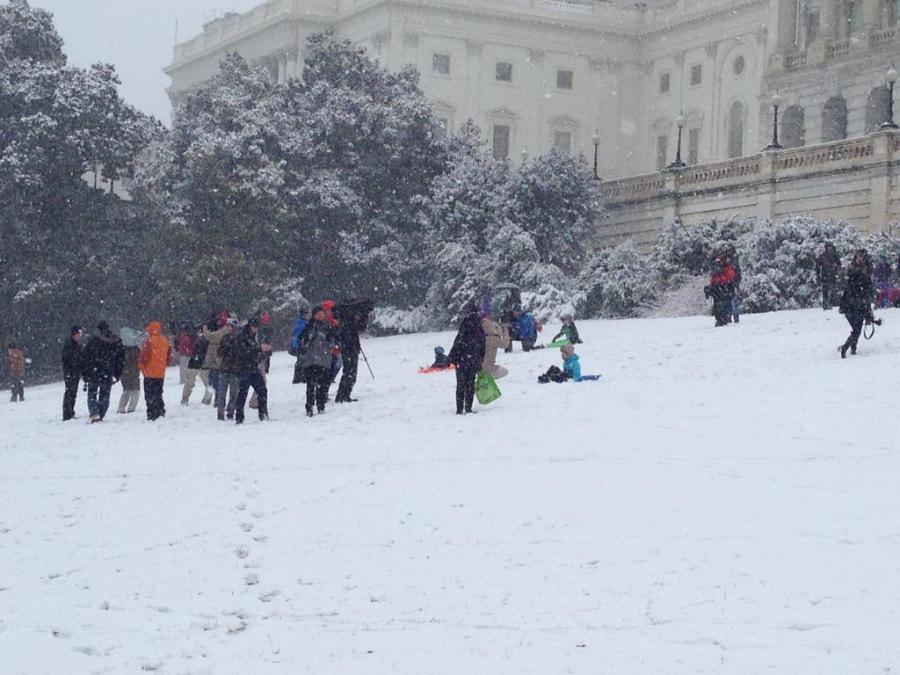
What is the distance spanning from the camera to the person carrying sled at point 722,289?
101 ft

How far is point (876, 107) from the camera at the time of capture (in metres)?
59.3

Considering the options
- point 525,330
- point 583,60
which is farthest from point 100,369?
point 583,60

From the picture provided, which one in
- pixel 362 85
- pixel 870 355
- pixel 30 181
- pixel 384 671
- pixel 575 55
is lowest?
pixel 384 671

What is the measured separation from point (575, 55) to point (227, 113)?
121ft

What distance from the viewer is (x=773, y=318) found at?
1230 inches

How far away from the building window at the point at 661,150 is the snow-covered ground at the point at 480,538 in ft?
194

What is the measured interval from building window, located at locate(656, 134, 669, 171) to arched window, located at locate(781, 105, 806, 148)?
1699cm

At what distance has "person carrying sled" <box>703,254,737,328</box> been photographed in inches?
1207

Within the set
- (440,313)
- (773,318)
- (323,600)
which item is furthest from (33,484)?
(440,313)

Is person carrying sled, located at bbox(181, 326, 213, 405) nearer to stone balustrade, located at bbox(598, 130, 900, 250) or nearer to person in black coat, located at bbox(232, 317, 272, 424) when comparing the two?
person in black coat, located at bbox(232, 317, 272, 424)

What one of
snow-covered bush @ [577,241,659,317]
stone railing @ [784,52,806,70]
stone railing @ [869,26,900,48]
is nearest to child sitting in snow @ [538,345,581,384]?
snow-covered bush @ [577,241,659,317]

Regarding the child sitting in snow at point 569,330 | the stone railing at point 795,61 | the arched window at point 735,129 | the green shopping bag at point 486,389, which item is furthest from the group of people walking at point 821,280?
the arched window at point 735,129

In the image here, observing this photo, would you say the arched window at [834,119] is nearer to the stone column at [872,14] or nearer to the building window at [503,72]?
the stone column at [872,14]

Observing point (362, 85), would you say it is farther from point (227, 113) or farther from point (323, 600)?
point (323, 600)
